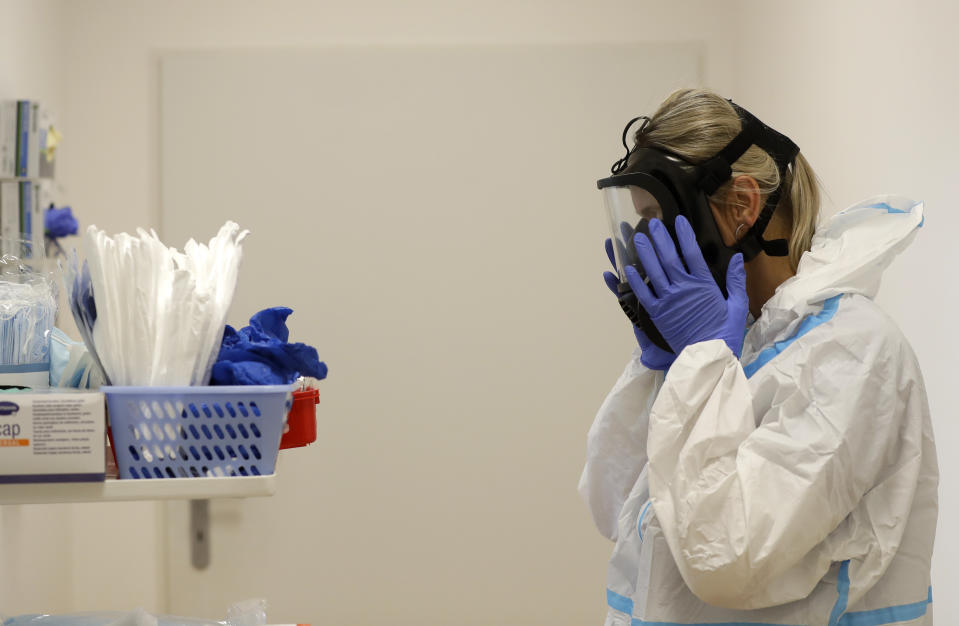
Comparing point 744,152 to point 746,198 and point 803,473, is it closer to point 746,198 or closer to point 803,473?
point 746,198

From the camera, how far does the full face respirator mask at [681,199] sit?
4.09 feet

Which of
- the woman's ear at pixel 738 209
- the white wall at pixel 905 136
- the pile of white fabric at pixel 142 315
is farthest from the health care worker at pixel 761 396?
the pile of white fabric at pixel 142 315

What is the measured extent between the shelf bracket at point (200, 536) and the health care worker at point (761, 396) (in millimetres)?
1491

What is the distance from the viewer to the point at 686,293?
47.5 inches

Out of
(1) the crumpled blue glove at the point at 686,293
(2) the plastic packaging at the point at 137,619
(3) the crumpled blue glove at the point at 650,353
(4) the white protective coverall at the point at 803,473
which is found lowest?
(2) the plastic packaging at the point at 137,619

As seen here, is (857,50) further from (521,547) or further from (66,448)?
(66,448)

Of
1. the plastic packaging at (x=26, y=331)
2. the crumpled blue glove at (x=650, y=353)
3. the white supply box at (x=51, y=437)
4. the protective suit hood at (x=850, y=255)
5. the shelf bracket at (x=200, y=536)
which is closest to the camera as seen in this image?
the white supply box at (x=51, y=437)

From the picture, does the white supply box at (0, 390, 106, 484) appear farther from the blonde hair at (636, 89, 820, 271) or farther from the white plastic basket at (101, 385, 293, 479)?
the blonde hair at (636, 89, 820, 271)

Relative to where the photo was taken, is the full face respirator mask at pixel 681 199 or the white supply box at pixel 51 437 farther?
the full face respirator mask at pixel 681 199

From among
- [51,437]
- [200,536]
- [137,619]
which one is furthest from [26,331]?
[200,536]

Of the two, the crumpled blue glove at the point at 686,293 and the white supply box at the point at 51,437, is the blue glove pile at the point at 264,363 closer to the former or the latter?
the white supply box at the point at 51,437

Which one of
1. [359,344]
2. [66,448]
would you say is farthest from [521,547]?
[66,448]

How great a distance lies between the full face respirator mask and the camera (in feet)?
4.09

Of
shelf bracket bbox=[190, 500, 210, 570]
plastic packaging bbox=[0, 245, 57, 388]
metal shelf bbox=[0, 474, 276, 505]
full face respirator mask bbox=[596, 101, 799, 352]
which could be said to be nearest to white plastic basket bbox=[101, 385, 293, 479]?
metal shelf bbox=[0, 474, 276, 505]
